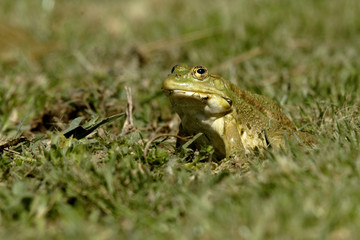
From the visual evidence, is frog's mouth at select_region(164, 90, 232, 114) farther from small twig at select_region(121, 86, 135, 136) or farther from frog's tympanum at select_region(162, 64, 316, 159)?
small twig at select_region(121, 86, 135, 136)

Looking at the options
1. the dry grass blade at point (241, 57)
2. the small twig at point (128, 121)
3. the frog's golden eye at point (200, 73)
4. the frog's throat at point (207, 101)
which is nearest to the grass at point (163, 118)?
the dry grass blade at point (241, 57)

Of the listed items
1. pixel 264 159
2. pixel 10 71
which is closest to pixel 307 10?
pixel 10 71

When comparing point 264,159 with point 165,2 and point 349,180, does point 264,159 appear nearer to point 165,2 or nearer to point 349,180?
point 349,180

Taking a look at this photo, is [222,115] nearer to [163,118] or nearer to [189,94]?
[189,94]

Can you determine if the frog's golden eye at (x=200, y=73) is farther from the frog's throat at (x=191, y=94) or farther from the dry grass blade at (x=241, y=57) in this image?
the dry grass blade at (x=241, y=57)

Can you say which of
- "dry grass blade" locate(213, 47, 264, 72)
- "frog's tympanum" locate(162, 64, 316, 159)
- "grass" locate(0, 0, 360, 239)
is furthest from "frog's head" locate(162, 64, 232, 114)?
"dry grass blade" locate(213, 47, 264, 72)

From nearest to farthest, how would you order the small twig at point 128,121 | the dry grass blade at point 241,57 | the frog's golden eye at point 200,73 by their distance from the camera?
the frog's golden eye at point 200,73, the small twig at point 128,121, the dry grass blade at point 241,57
